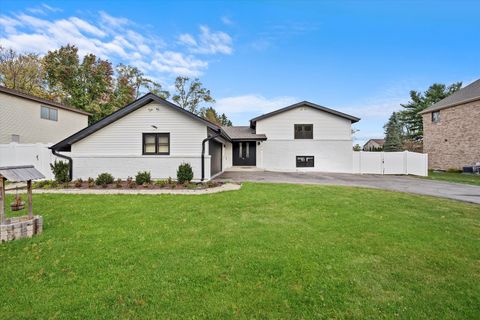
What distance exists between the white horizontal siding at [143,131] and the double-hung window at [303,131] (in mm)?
11051

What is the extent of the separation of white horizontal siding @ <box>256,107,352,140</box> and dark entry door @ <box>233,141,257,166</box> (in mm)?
2133

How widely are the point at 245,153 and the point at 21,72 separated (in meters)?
25.9

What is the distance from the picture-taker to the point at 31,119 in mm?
18016

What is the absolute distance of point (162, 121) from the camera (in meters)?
12.8

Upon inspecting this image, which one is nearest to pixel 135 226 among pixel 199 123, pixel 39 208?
pixel 39 208

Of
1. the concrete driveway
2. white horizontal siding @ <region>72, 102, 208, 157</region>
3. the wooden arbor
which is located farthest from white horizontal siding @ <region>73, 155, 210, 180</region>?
the wooden arbor

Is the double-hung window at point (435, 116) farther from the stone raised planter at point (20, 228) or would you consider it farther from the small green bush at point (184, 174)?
the stone raised planter at point (20, 228)

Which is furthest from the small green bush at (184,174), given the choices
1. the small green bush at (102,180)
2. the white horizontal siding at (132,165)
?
the small green bush at (102,180)

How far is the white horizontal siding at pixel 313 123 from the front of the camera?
2089 cm

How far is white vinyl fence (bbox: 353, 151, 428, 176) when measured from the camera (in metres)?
18.5

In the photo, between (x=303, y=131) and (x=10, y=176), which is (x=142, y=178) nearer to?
(x=10, y=176)

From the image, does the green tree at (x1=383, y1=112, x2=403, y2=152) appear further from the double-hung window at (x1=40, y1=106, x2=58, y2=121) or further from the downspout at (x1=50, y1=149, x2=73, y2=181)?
the double-hung window at (x1=40, y1=106, x2=58, y2=121)

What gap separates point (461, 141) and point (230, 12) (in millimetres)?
23260

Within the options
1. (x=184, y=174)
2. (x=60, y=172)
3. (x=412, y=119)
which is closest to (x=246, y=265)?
(x=184, y=174)
